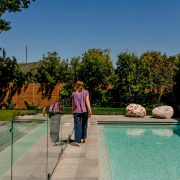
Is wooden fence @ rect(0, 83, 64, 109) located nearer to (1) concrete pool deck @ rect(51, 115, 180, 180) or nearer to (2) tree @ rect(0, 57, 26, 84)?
(2) tree @ rect(0, 57, 26, 84)

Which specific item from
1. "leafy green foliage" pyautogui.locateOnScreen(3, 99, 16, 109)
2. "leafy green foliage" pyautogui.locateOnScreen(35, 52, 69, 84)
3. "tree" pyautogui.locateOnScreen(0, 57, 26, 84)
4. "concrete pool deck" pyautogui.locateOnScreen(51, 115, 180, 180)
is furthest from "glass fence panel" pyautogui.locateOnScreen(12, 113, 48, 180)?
"tree" pyautogui.locateOnScreen(0, 57, 26, 84)

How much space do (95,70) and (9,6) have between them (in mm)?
7081

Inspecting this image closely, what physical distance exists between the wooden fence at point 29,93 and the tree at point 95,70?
322cm

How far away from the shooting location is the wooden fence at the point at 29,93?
60.7 ft

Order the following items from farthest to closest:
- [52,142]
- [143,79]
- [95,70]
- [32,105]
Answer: [32,105], [95,70], [143,79], [52,142]

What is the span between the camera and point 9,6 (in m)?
13.3

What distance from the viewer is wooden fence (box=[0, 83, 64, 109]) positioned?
18513mm

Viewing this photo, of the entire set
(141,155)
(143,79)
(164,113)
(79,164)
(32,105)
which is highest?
(143,79)

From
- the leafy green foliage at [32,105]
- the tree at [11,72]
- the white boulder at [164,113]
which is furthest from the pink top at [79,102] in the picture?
the tree at [11,72]

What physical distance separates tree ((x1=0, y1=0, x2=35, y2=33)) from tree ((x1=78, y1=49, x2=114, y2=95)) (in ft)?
18.4

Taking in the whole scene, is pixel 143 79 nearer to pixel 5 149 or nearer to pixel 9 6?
pixel 9 6

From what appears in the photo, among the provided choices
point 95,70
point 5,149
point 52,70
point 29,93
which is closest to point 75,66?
point 95,70

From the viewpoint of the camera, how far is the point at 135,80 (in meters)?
15.8

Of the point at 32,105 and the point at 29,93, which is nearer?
the point at 32,105
